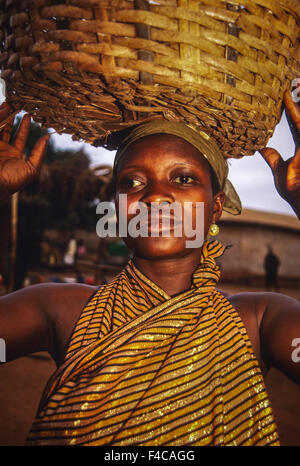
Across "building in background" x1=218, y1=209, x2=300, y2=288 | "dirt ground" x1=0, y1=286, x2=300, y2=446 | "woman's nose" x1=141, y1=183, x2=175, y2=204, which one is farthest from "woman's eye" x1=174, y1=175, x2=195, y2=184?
"building in background" x1=218, y1=209, x2=300, y2=288

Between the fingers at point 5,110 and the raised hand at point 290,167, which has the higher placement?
the fingers at point 5,110

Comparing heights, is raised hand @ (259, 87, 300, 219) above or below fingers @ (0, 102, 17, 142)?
below

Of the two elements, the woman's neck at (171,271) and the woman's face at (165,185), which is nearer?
the woman's face at (165,185)

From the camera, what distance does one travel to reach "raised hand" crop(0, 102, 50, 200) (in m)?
1.60

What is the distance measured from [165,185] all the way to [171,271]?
0.43 metres

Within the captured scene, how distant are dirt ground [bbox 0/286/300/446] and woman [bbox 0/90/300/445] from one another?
2706 millimetres

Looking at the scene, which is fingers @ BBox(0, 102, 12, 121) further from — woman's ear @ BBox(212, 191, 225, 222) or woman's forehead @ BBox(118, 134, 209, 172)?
woman's ear @ BBox(212, 191, 225, 222)

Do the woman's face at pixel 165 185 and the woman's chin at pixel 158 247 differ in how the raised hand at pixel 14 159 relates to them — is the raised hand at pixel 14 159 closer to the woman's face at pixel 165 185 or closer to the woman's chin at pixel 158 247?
the woman's face at pixel 165 185

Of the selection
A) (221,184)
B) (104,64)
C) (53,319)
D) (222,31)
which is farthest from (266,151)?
(53,319)

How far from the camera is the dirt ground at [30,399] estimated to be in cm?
371

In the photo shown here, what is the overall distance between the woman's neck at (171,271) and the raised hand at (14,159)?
70cm

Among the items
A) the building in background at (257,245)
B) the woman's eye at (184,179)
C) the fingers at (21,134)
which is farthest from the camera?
the building in background at (257,245)

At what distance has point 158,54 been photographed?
1044 mm

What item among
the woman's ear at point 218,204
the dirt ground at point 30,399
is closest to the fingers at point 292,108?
the woman's ear at point 218,204
